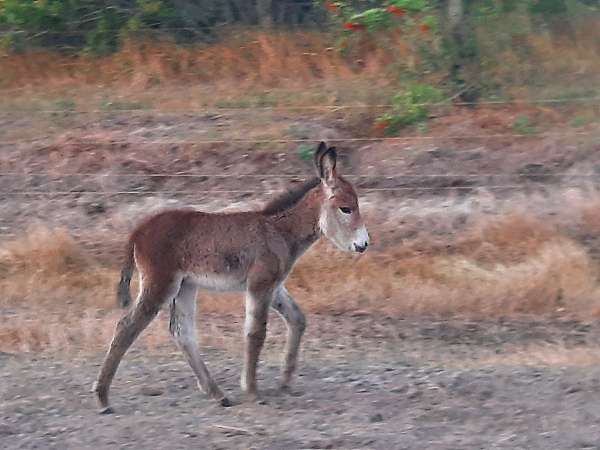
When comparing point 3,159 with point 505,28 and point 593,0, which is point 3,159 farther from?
point 593,0

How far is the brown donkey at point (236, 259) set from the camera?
28.5 feet

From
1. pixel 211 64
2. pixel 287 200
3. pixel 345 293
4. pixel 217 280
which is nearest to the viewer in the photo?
pixel 217 280

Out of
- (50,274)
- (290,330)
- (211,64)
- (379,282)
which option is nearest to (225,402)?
(290,330)

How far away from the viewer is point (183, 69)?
16.4 m

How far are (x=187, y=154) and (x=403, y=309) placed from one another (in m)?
4.22

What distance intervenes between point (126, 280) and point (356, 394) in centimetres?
190

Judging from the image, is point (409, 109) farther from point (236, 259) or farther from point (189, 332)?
point (189, 332)

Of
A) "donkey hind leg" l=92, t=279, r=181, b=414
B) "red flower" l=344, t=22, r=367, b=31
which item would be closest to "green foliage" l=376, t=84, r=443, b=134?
"red flower" l=344, t=22, r=367, b=31

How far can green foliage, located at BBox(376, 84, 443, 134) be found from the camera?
14.8 metres

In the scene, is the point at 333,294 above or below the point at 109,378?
below

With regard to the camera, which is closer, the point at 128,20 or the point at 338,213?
the point at 338,213

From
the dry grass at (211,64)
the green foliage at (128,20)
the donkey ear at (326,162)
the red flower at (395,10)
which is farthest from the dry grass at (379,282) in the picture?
the green foliage at (128,20)

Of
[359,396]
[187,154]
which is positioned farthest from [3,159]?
[359,396]

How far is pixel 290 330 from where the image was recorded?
9.11 m
